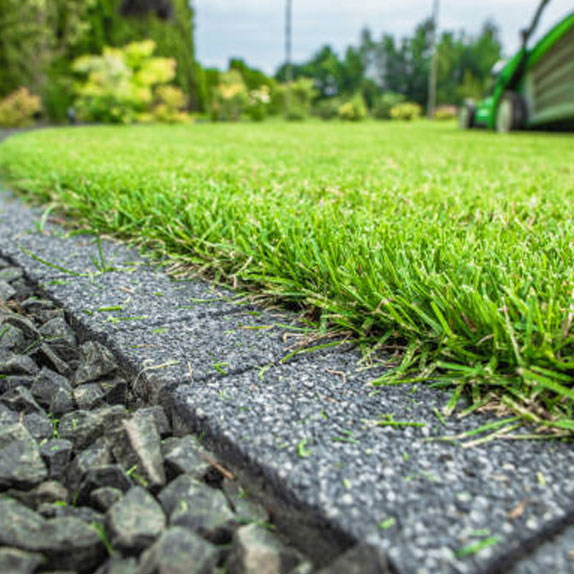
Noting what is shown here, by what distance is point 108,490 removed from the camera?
2.73 ft

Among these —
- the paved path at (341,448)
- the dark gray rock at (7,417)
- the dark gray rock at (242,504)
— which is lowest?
the dark gray rock at (242,504)

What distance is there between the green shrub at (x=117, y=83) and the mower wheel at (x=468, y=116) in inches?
285

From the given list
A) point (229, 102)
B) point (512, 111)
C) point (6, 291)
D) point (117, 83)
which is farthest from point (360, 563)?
point (229, 102)

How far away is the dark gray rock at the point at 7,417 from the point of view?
101 cm

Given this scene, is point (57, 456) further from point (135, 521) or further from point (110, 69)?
point (110, 69)

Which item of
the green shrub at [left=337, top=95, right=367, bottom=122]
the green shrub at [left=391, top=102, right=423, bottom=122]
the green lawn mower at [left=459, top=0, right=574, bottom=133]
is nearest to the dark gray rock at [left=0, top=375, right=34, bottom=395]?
the green lawn mower at [left=459, top=0, right=574, bottom=133]

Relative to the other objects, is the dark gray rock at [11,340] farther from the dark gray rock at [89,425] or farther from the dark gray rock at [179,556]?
the dark gray rock at [179,556]

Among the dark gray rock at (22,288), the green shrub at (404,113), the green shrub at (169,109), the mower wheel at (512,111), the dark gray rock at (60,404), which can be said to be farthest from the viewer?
the green shrub at (404,113)

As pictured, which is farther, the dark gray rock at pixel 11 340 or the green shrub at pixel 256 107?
the green shrub at pixel 256 107

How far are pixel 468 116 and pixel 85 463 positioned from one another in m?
12.3

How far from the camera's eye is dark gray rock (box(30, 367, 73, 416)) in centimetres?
109

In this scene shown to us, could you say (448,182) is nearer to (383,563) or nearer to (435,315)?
(435,315)

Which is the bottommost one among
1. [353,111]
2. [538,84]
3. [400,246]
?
[400,246]

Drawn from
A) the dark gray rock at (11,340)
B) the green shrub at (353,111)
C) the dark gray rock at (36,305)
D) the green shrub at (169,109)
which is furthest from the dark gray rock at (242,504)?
the green shrub at (353,111)
